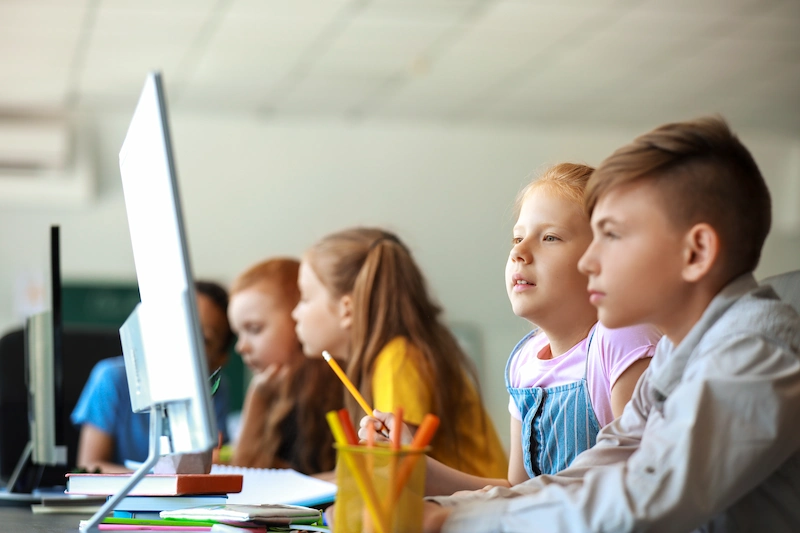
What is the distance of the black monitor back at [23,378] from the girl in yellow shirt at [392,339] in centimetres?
91

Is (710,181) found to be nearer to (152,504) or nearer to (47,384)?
(152,504)

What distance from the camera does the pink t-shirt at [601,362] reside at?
1.01 m

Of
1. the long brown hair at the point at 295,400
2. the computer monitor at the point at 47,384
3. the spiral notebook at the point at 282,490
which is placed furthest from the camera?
the long brown hair at the point at 295,400

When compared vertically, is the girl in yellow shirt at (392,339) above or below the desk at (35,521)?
above

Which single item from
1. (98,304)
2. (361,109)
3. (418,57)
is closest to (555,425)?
(418,57)

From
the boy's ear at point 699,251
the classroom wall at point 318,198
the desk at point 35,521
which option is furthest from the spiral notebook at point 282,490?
the classroom wall at point 318,198

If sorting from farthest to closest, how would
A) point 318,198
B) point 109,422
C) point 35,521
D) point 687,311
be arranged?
point 318,198 → point 109,422 → point 35,521 → point 687,311

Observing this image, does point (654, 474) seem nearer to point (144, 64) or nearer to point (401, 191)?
point (144, 64)

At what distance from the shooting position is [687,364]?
0.77 meters

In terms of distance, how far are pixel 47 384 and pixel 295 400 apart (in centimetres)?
82

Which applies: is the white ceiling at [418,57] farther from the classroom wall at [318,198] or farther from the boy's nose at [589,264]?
the boy's nose at [589,264]

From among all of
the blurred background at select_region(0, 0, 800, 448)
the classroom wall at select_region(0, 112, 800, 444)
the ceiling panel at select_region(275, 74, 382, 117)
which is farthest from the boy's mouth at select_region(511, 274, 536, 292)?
the classroom wall at select_region(0, 112, 800, 444)

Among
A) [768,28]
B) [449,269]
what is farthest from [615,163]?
[449,269]

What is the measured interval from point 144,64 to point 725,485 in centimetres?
379
